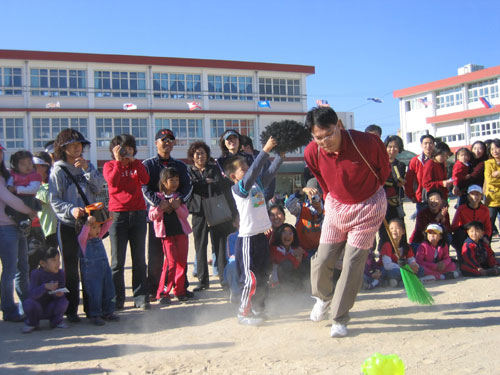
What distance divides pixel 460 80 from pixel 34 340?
48.5 meters

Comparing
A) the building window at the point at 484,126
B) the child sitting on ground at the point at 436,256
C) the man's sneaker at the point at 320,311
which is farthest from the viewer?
the building window at the point at 484,126

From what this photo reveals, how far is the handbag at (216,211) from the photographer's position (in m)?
6.07

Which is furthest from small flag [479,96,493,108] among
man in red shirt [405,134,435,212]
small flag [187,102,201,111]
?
man in red shirt [405,134,435,212]

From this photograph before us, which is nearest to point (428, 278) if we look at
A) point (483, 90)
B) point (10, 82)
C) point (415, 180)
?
point (415, 180)

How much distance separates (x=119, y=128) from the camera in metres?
36.2

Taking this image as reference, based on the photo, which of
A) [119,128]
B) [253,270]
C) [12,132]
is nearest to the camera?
[253,270]

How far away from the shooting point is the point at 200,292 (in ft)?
20.2

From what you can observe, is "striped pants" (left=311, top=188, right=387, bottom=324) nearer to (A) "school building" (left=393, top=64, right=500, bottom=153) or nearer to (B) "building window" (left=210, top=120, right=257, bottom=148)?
(B) "building window" (left=210, top=120, right=257, bottom=148)

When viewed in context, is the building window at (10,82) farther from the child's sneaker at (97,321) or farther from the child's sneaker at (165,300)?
the child's sneaker at (97,321)

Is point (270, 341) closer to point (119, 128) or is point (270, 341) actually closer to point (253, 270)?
point (253, 270)

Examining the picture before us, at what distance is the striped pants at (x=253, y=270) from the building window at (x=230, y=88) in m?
35.1

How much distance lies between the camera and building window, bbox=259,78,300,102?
133 feet

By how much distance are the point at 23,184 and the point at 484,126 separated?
46900mm

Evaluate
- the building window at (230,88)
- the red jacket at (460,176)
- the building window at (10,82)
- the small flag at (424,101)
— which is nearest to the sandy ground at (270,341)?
the red jacket at (460,176)
